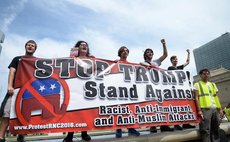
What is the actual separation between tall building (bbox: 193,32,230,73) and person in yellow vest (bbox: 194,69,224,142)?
9287 cm

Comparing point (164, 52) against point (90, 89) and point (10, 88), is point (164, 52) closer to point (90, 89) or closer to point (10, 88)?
point (90, 89)

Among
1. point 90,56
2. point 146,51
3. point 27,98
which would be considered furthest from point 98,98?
point 146,51

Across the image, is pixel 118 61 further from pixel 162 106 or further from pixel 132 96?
pixel 162 106

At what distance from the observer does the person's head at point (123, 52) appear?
4.46m

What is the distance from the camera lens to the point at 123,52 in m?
4.46

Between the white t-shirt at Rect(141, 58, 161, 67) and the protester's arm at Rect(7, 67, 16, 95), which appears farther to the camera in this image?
the white t-shirt at Rect(141, 58, 161, 67)

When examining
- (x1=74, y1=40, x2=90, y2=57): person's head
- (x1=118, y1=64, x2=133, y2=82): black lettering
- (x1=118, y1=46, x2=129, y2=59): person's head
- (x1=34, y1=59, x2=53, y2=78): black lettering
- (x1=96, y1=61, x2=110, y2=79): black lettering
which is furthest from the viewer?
(x1=118, y1=46, x2=129, y2=59): person's head

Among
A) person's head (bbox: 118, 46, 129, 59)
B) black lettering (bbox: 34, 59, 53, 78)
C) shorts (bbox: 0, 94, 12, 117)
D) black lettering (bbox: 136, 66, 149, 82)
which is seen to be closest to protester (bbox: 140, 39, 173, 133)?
black lettering (bbox: 136, 66, 149, 82)

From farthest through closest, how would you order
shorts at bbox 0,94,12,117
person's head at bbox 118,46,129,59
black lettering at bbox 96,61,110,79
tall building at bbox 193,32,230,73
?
tall building at bbox 193,32,230,73, person's head at bbox 118,46,129,59, black lettering at bbox 96,61,110,79, shorts at bbox 0,94,12,117

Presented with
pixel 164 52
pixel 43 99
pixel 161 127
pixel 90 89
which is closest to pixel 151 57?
pixel 164 52

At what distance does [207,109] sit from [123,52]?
2.18 metres

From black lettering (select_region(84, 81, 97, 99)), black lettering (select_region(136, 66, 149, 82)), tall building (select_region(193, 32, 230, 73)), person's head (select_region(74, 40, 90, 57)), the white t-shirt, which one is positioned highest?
tall building (select_region(193, 32, 230, 73))

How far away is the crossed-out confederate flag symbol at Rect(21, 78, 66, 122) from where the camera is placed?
3.20 metres

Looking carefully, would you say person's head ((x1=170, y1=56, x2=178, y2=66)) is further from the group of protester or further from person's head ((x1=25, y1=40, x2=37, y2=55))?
person's head ((x1=25, y1=40, x2=37, y2=55))
